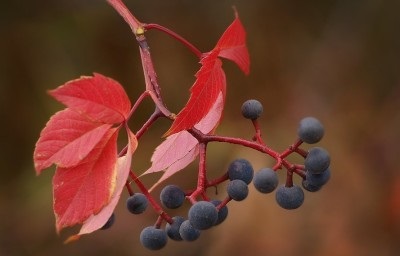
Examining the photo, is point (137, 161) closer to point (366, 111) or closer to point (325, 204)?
point (325, 204)

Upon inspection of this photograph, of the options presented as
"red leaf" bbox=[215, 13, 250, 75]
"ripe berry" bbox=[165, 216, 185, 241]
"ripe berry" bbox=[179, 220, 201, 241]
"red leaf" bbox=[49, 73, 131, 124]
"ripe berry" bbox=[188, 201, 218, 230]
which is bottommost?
"ripe berry" bbox=[165, 216, 185, 241]

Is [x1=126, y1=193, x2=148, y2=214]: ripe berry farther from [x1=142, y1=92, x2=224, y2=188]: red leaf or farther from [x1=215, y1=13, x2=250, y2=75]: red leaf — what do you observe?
[x1=215, y1=13, x2=250, y2=75]: red leaf

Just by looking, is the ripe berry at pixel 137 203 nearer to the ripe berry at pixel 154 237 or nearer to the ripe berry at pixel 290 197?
the ripe berry at pixel 154 237

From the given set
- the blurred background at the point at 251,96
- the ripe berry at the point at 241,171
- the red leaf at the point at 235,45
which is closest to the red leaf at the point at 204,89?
the red leaf at the point at 235,45

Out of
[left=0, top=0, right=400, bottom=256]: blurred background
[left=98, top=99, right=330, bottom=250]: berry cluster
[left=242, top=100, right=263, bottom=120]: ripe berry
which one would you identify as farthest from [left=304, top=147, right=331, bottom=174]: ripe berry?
[left=0, top=0, right=400, bottom=256]: blurred background

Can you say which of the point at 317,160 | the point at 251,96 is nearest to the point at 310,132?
the point at 317,160

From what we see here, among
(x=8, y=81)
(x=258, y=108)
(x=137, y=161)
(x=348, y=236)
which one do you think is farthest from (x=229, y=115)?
(x=258, y=108)
